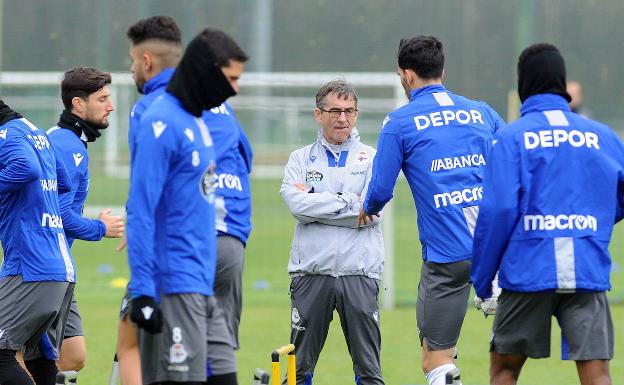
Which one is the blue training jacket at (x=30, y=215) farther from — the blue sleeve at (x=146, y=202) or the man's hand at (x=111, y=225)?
the blue sleeve at (x=146, y=202)

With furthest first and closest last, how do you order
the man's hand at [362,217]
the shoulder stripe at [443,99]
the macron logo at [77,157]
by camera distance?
the macron logo at [77,157], the man's hand at [362,217], the shoulder stripe at [443,99]

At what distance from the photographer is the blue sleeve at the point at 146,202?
17.6 ft

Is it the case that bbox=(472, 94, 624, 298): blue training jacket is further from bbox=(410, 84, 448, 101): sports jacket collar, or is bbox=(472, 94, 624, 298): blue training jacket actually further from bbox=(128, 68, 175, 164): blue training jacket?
bbox=(128, 68, 175, 164): blue training jacket

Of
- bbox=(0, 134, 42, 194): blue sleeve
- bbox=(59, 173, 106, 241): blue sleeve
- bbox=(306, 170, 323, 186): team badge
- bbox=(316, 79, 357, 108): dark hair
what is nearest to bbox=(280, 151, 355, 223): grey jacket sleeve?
bbox=(306, 170, 323, 186): team badge

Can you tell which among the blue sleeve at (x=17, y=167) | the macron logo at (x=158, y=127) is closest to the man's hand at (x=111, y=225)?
the blue sleeve at (x=17, y=167)

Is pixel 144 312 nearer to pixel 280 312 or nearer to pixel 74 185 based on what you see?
pixel 74 185

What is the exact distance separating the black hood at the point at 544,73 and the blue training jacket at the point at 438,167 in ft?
3.44

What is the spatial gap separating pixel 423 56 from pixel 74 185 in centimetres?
228

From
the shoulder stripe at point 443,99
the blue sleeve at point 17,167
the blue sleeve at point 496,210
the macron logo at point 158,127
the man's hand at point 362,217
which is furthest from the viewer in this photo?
the man's hand at point 362,217

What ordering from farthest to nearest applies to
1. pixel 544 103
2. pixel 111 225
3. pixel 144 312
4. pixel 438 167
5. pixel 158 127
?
pixel 111 225 < pixel 438 167 < pixel 544 103 < pixel 158 127 < pixel 144 312

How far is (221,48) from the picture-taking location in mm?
5645

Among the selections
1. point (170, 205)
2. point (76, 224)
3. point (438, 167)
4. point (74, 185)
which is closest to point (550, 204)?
point (438, 167)

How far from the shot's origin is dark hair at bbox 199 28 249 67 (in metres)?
5.62

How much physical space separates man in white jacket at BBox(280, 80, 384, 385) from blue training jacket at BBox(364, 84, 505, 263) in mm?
580
